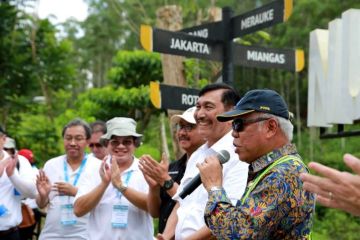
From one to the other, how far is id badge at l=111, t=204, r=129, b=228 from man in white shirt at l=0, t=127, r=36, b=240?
1.43 meters

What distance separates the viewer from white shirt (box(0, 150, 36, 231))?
21.6ft

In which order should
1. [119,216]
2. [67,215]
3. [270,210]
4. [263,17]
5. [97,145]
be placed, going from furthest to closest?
[97,145], [263,17], [67,215], [119,216], [270,210]

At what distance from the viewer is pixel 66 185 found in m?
6.09

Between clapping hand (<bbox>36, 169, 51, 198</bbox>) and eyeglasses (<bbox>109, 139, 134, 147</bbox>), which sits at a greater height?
eyeglasses (<bbox>109, 139, 134, 147</bbox>)

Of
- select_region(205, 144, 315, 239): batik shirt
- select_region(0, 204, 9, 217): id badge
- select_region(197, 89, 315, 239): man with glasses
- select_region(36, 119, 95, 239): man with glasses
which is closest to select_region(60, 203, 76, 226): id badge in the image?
select_region(36, 119, 95, 239): man with glasses

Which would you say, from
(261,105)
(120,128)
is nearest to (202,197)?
(261,105)

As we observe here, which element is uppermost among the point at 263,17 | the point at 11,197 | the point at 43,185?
the point at 263,17

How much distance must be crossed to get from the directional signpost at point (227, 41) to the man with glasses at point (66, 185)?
3.07 feet

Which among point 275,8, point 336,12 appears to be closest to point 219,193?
point 275,8

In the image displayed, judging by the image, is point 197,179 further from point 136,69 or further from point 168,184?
point 136,69

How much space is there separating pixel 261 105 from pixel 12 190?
4102mm

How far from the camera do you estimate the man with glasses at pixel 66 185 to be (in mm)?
6191

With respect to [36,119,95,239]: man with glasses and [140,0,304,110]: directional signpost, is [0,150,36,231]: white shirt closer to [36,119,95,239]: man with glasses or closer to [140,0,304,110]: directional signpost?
[36,119,95,239]: man with glasses

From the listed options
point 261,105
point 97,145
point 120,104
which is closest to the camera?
point 261,105
